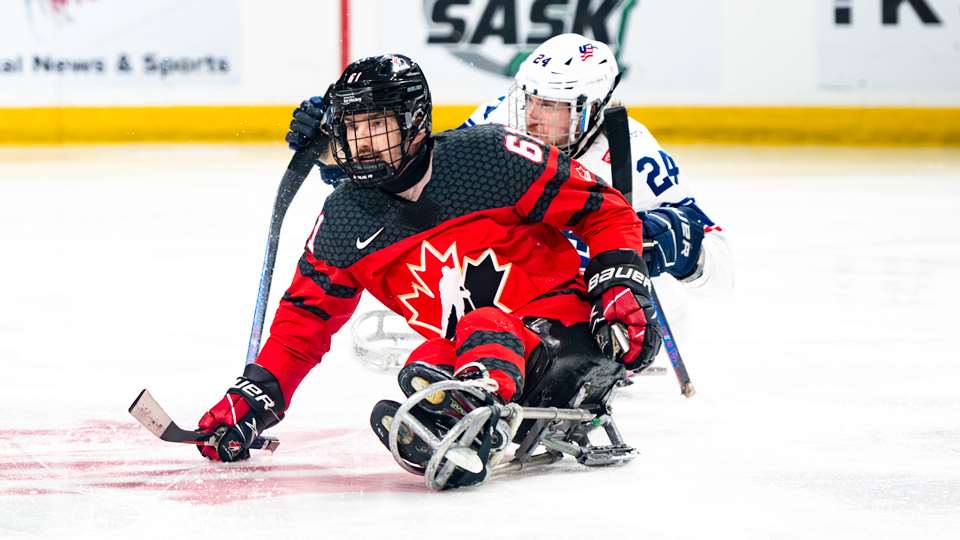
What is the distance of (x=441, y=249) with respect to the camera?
106 inches

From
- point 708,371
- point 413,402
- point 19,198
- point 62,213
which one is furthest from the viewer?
point 19,198

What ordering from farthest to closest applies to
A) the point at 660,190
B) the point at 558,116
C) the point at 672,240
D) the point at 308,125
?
the point at 660,190
the point at 558,116
the point at 672,240
the point at 308,125

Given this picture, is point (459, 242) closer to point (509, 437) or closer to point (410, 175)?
point (410, 175)

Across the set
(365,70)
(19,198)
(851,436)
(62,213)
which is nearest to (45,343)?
(365,70)

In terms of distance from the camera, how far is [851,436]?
3053mm

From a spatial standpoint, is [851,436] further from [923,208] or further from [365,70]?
[923,208]

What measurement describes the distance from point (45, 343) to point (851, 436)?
201cm

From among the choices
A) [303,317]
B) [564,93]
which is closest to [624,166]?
[564,93]

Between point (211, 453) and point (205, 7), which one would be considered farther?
point (205, 7)

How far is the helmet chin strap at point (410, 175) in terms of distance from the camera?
2.68 meters

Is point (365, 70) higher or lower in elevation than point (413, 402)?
higher

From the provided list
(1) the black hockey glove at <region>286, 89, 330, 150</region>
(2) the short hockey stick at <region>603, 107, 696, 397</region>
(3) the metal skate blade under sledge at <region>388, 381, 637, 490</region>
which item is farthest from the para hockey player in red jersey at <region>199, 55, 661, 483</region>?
(2) the short hockey stick at <region>603, 107, 696, 397</region>

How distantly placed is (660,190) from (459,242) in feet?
2.95

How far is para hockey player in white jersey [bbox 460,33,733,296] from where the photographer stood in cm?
329
